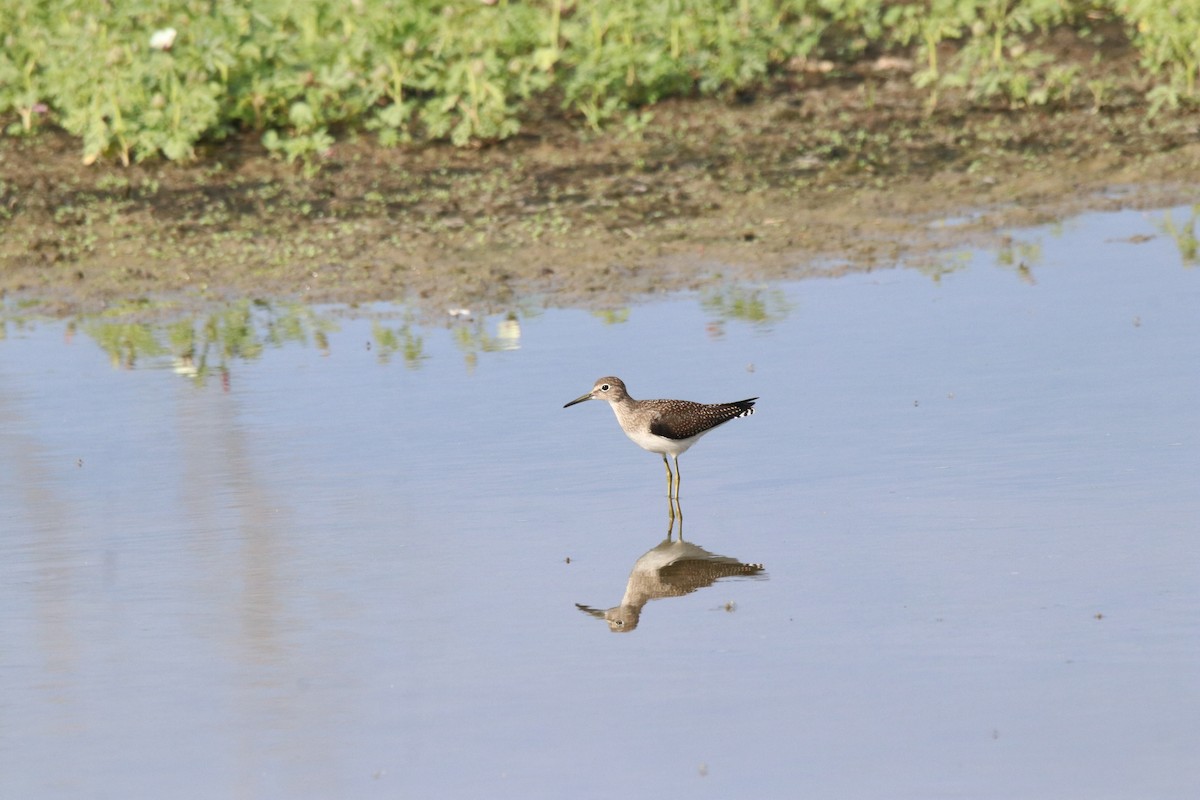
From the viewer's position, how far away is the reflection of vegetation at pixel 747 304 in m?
11.6

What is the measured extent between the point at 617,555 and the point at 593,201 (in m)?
7.38

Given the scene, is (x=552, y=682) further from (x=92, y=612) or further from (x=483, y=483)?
(x=483, y=483)

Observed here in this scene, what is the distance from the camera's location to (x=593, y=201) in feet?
47.6

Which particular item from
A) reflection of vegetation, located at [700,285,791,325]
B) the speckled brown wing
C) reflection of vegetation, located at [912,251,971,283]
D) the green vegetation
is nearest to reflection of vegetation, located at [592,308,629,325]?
reflection of vegetation, located at [700,285,791,325]

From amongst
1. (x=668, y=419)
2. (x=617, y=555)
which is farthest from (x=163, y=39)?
(x=617, y=555)

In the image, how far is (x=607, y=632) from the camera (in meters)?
6.48

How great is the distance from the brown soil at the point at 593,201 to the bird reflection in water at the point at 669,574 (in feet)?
16.4

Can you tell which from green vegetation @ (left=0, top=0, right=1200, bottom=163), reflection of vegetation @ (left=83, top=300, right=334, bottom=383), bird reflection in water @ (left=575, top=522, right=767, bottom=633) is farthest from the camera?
green vegetation @ (left=0, top=0, right=1200, bottom=163)

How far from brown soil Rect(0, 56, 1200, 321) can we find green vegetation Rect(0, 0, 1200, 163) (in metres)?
0.26

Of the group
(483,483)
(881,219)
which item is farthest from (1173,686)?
(881,219)

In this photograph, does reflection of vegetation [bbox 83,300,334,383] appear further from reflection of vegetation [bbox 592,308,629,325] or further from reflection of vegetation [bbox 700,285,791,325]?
reflection of vegetation [bbox 700,285,791,325]

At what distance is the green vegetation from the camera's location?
50.0 ft

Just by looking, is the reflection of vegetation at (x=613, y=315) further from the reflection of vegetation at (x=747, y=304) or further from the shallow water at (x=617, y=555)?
the reflection of vegetation at (x=747, y=304)

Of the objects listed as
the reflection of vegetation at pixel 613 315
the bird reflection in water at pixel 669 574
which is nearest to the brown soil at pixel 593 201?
the reflection of vegetation at pixel 613 315
